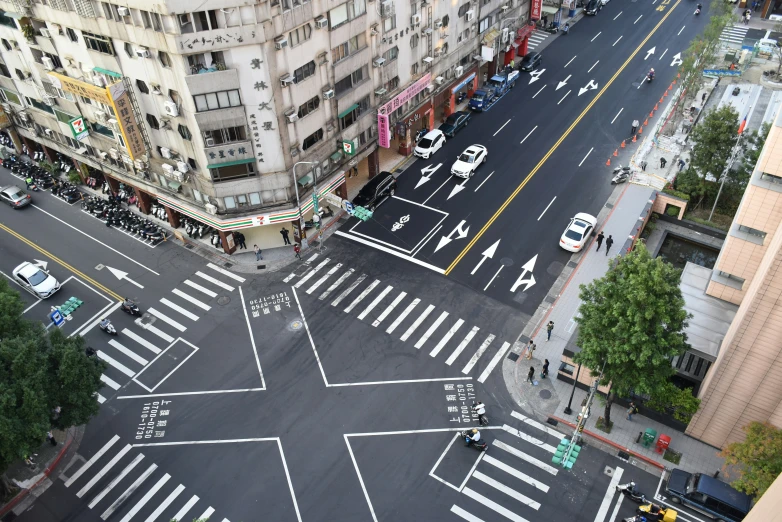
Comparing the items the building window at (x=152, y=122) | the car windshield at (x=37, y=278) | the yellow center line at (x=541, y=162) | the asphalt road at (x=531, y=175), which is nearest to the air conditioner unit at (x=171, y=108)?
the building window at (x=152, y=122)

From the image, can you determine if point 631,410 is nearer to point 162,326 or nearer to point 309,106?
point 309,106

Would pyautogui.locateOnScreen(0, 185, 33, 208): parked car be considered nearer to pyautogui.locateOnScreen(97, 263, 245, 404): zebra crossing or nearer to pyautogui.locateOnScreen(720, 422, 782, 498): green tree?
pyautogui.locateOnScreen(97, 263, 245, 404): zebra crossing

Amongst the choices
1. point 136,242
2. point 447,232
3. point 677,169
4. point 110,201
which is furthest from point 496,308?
point 110,201

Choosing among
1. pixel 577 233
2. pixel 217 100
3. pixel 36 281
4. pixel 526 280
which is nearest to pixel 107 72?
pixel 217 100

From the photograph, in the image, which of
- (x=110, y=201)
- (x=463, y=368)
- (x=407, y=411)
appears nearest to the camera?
(x=407, y=411)

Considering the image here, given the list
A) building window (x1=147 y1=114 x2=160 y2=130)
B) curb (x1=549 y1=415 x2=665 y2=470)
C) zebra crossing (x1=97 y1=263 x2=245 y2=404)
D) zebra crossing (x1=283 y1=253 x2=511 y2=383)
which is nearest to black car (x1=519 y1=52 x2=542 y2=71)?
zebra crossing (x1=283 y1=253 x2=511 y2=383)

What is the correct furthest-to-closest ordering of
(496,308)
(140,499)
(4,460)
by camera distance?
(496,308)
(140,499)
(4,460)

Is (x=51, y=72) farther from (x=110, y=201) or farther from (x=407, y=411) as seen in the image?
(x=407, y=411)
